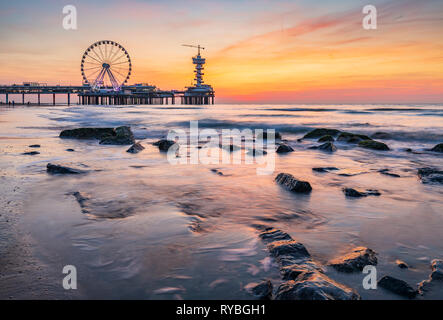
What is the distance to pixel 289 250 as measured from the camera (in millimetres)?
2869

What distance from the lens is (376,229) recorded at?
3660mm

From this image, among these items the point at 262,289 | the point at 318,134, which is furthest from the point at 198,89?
the point at 262,289

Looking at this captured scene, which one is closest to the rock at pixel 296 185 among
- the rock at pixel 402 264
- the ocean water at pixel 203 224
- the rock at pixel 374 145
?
the ocean water at pixel 203 224

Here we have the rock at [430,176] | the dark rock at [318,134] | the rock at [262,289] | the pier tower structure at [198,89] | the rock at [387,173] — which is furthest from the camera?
the pier tower structure at [198,89]

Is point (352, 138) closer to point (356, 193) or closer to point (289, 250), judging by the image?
point (356, 193)

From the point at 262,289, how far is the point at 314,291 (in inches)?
17.8

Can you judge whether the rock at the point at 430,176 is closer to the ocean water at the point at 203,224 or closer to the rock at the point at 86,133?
the ocean water at the point at 203,224

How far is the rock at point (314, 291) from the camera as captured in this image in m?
2.08

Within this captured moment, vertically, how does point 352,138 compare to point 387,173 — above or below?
above

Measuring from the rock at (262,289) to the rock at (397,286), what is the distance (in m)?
0.94

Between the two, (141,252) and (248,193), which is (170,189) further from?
(141,252)

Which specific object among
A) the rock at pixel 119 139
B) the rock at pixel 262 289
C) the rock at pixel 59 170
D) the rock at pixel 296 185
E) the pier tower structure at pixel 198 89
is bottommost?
the rock at pixel 262 289

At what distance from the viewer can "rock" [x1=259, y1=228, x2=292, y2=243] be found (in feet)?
10.6

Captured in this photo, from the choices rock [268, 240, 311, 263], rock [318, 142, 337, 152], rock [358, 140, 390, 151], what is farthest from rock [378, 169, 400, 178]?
rock [268, 240, 311, 263]
